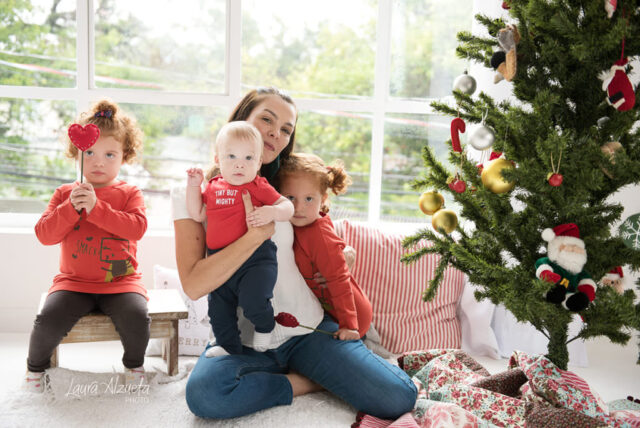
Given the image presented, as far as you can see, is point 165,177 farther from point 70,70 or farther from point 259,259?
point 259,259

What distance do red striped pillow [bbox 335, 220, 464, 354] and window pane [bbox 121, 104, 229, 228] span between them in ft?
Result: 2.78

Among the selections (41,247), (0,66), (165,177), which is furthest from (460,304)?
(0,66)

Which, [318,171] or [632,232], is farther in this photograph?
[318,171]

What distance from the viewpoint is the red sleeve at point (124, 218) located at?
1.96 metres

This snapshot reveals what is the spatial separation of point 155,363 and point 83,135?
3.01 ft

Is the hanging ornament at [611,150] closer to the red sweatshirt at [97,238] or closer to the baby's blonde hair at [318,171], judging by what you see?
the baby's blonde hair at [318,171]

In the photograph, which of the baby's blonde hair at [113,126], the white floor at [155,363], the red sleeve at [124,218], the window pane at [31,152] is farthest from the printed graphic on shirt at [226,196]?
the window pane at [31,152]

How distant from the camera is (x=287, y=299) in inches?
73.3

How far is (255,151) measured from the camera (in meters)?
1.68

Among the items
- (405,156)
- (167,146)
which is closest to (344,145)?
(405,156)

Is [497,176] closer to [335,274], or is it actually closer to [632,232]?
[632,232]

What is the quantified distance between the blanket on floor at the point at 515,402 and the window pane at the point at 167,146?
1515 millimetres

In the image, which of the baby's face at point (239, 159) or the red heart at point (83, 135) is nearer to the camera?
the baby's face at point (239, 159)

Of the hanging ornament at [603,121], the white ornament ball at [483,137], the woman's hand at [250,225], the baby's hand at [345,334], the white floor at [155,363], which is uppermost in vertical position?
the hanging ornament at [603,121]
